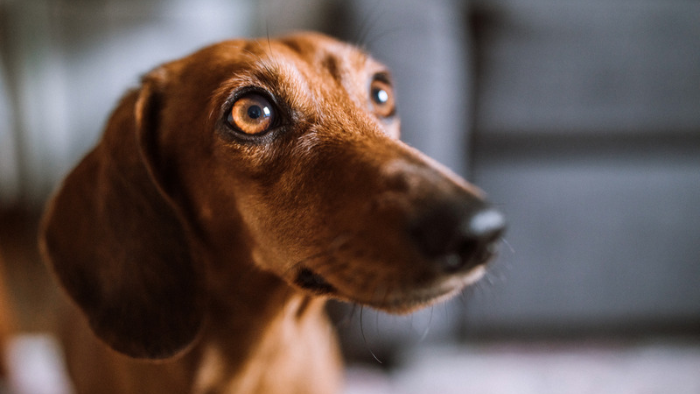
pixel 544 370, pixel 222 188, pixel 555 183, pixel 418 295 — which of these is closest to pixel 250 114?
pixel 222 188

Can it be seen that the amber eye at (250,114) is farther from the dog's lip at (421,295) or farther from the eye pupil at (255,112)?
the dog's lip at (421,295)

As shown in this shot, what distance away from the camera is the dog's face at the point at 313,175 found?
25.6 inches

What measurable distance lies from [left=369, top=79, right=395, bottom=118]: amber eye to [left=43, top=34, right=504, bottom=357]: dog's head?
0.07 feet

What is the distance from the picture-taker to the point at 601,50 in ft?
5.66

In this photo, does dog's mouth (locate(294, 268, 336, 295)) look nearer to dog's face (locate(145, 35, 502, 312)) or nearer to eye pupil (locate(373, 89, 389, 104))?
dog's face (locate(145, 35, 502, 312))

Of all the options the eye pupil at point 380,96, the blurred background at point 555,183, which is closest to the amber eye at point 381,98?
the eye pupil at point 380,96

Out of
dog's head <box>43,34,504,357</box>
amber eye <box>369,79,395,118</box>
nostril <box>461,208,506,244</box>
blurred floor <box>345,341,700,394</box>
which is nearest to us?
nostril <box>461,208,506,244</box>

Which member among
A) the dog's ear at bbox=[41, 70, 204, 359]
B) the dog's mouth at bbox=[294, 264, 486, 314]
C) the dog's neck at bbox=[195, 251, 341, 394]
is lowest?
the dog's neck at bbox=[195, 251, 341, 394]

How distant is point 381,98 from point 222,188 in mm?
434

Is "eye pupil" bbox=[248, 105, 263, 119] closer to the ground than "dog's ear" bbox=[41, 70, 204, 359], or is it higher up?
higher up

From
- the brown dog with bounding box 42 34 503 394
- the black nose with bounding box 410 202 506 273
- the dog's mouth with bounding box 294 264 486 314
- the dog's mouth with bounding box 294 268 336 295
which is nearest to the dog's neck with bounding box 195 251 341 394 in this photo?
the brown dog with bounding box 42 34 503 394

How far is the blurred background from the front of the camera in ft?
5.55

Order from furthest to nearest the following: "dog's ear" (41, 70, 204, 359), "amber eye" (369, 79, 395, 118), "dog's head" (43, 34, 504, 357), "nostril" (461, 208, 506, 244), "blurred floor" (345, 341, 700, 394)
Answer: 1. "blurred floor" (345, 341, 700, 394)
2. "amber eye" (369, 79, 395, 118)
3. "dog's ear" (41, 70, 204, 359)
4. "dog's head" (43, 34, 504, 357)
5. "nostril" (461, 208, 506, 244)

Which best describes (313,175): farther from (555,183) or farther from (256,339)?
(555,183)
